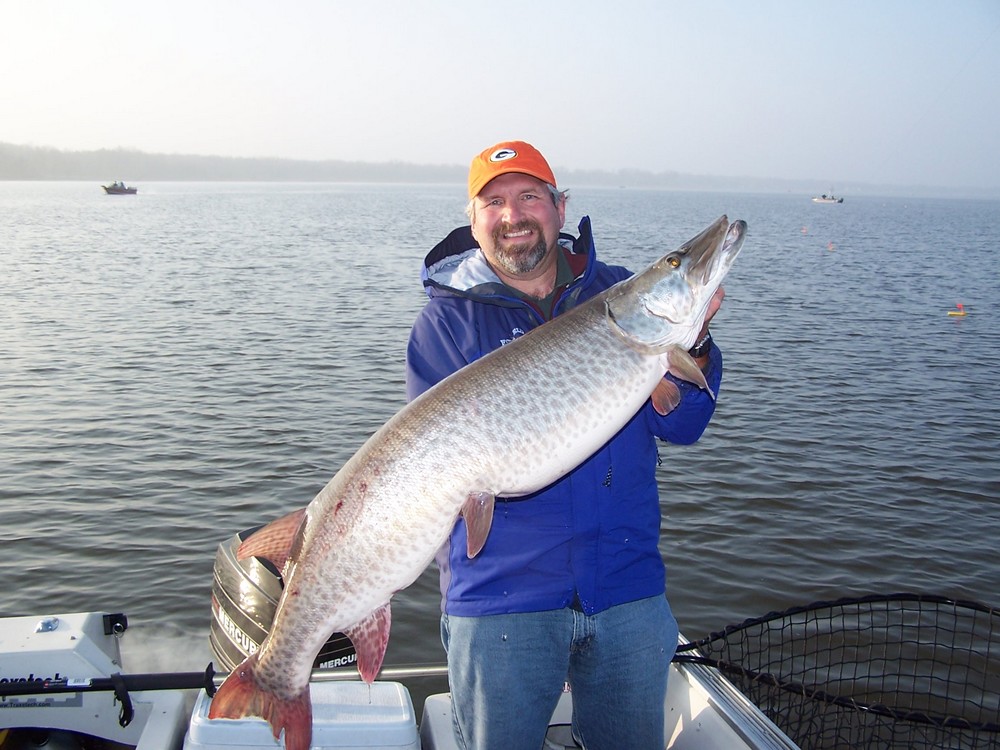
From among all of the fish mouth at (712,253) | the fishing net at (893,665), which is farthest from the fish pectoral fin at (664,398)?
the fishing net at (893,665)

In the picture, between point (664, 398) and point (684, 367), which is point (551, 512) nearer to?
point (664, 398)

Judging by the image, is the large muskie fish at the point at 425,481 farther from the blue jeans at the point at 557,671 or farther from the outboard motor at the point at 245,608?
the outboard motor at the point at 245,608

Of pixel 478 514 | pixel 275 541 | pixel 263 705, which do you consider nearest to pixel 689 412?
pixel 478 514

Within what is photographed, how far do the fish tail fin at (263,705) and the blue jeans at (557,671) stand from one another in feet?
1.98

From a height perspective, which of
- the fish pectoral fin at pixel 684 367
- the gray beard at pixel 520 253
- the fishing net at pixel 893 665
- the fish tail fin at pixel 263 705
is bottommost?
the fishing net at pixel 893 665

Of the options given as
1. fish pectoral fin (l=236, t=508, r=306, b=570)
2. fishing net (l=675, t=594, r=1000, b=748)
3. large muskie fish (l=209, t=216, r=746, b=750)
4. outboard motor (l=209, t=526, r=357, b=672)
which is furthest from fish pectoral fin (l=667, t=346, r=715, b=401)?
fishing net (l=675, t=594, r=1000, b=748)

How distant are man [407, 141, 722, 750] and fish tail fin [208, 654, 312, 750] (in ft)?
1.96

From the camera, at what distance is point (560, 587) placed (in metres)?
3.16

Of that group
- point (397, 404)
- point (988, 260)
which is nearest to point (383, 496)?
point (397, 404)

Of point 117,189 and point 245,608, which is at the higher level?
point 117,189

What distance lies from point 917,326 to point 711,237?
18.2 meters

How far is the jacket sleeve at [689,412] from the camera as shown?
332 centimetres

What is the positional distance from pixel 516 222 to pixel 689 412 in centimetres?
113

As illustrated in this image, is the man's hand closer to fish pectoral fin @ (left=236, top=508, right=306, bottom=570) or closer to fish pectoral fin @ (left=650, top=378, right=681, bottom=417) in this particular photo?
fish pectoral fin @ (left=650, top=378, right=681, bottom=417)
